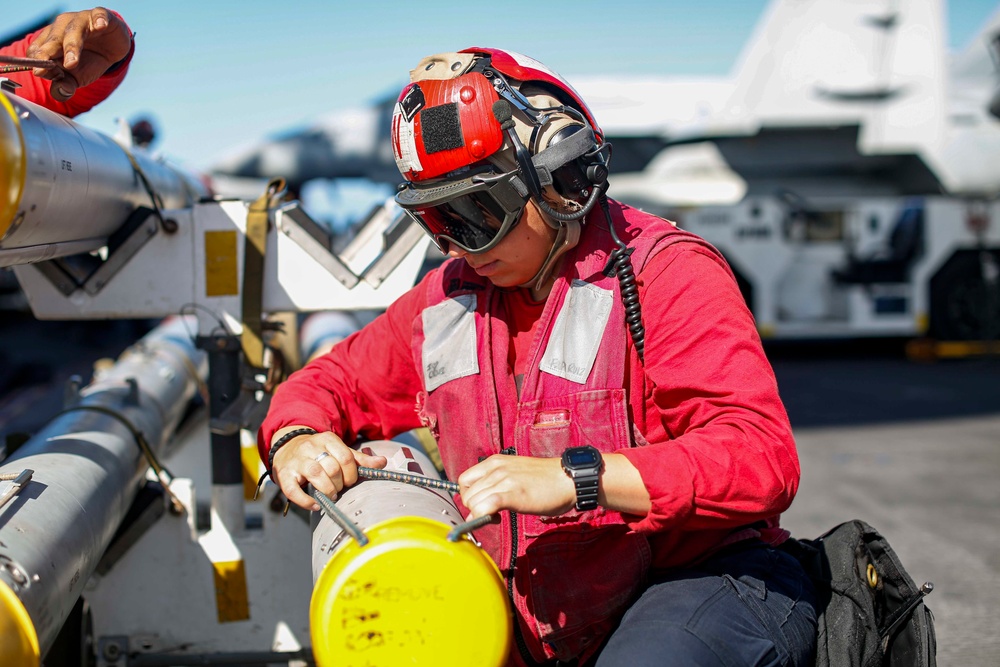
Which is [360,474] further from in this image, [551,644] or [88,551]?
[88,551]

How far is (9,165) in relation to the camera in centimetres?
162

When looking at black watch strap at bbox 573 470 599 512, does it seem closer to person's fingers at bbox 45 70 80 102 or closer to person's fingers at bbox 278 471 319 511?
person's fingers at bbox 278 471 319 511

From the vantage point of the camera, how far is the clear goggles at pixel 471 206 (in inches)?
67.6

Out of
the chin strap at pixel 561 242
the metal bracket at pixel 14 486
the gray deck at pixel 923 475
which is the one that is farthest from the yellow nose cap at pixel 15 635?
A: the gray deck at pixel 923 475

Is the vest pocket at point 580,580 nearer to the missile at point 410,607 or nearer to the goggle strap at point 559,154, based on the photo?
the missile at point 410,607

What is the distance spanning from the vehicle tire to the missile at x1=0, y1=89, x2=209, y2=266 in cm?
1122

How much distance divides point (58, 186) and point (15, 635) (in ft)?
3.28

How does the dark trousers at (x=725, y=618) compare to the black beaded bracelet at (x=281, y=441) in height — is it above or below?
below

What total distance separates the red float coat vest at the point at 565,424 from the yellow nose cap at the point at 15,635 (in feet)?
2.90

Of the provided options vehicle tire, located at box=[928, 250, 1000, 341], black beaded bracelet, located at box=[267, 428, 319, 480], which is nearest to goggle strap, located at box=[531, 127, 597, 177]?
black beaded bracelet, located at box=[267, 428, 319, 480]

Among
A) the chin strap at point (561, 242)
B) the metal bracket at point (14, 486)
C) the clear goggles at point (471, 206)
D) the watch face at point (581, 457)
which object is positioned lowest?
the metal bracket at point (14, 486)

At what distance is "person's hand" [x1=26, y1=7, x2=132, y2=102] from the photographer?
6.94 feet

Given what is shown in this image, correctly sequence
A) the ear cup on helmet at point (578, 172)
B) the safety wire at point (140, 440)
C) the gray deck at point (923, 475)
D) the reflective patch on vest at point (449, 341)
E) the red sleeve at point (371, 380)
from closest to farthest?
the ear cup on helmet at point (578, 172) → the reflective patch on vest at point (449, 341) → the red sleeve at point (371, 380) → the safety wire at point (140, 440) → the gray deck at point (923, 475)

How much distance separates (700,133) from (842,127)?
217 cm
